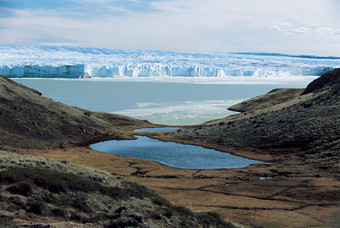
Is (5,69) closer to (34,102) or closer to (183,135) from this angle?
(34,102)

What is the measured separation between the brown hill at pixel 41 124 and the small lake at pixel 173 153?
4.74 m

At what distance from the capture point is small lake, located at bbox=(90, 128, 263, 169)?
45.3 meters

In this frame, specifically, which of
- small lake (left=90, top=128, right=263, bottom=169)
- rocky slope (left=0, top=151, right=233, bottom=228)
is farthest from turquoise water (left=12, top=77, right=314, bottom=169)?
rocky slope (left=0, top=151, right=233, bottom=228)

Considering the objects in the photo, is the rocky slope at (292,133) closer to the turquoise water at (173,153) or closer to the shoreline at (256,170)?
the shoreline at (256,170)

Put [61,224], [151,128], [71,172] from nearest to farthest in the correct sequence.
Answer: [61,224] → [71,172] → [151,128]

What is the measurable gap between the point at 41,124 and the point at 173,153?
67.5 feet

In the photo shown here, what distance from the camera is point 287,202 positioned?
28750 millimetres

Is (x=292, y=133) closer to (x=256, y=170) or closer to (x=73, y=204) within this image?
(x=256, y=170)

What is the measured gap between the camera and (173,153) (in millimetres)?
51688

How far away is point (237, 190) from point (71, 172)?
14.5 meters

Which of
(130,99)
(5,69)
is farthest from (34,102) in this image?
(5,69)

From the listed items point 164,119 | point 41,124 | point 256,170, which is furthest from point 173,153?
point 164,119

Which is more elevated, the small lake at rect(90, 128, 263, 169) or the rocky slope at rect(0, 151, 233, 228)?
the rocky slope at rect(0, 151, 233, 228)

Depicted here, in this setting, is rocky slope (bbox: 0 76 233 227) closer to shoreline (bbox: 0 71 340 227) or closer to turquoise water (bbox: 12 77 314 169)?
shoreline (bbox: 0 71 340 227)
